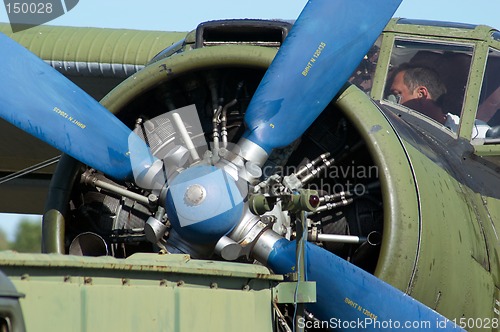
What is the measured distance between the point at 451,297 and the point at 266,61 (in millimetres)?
1761

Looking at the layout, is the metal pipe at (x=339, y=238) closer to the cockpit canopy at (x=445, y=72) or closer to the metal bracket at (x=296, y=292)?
the metal bracket at (x=296, y=292)

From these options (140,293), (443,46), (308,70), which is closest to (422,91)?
(443,46)

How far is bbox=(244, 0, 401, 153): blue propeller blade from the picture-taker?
655cm

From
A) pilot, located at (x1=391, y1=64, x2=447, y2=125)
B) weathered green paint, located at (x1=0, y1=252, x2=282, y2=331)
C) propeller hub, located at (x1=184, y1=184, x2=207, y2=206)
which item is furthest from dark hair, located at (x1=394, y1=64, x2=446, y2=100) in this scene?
weathered green paint, located at (x1=0, y1=252, x2=282, y2=331)

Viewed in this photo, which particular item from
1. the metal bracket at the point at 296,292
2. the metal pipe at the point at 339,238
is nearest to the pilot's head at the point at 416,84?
the metal pipe at the point at 339,238

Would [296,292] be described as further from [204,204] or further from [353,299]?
[204,204]

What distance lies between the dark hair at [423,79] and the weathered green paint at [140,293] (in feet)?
8.87

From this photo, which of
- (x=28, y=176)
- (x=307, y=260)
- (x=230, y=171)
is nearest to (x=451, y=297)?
(x=307, y=260)

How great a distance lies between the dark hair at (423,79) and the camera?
7.82m

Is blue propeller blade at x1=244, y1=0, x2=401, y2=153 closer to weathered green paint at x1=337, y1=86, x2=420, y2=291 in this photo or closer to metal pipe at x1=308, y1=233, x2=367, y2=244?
weathered green paint at x1=337, y1=86, x2=420, y2=291

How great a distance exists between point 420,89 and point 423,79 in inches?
3.7

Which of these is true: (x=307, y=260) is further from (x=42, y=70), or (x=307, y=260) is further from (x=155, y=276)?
(x=42, y=70)

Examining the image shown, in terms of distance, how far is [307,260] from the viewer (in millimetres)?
6082

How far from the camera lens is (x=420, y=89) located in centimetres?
783
